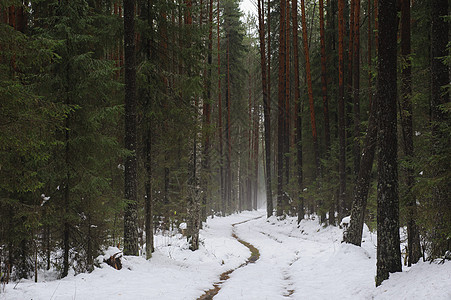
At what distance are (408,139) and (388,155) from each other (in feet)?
6.87

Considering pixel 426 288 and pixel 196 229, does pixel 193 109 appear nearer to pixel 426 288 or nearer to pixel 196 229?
pixel 196 229

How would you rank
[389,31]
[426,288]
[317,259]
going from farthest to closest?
[317,259] → [389,31] → [426,288]

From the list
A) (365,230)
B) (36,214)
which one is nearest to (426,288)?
(36,214)

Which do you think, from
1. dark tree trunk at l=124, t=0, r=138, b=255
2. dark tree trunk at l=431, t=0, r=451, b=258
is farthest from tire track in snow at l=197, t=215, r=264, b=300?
dark tree trunk at l=431, t=0, r=451, b=258

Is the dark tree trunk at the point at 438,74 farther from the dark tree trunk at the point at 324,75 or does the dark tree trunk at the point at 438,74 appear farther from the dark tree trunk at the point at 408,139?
the dark tree trunk at the point at 324,75

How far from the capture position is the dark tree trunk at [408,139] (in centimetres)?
700

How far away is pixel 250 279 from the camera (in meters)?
8.95

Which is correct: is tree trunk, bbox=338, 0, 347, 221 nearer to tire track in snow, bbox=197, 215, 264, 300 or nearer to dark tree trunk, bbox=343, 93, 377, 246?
tire track in snow, bbox=197, 215, 264, 300

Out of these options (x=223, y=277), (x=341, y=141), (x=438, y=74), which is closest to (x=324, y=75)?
(x=341, y=141)

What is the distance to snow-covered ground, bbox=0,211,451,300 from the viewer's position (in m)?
5.77

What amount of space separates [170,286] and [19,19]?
28.4 ft

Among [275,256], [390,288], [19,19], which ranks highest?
[19,19]

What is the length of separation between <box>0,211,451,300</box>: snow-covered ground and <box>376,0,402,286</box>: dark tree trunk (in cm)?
39

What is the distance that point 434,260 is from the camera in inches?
239
